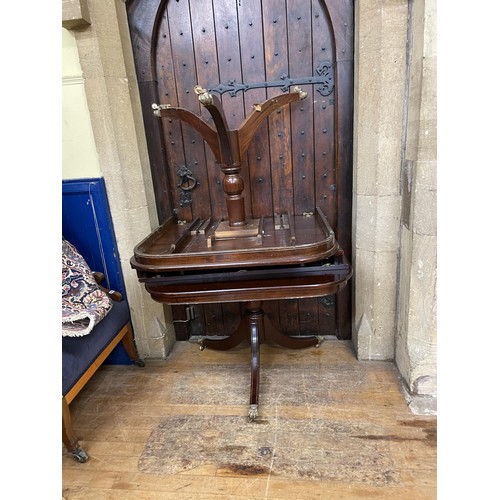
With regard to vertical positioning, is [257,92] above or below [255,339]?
above

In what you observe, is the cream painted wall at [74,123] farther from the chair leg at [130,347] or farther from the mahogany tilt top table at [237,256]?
the chair leg at [130,347]

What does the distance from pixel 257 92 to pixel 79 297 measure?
5.08 ft

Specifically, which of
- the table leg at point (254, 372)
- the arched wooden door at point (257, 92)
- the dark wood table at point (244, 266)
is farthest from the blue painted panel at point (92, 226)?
the table leg at point (254, 372)

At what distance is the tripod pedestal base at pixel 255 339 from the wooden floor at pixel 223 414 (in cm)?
7

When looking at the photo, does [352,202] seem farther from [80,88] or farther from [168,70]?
Answer: [80,88]

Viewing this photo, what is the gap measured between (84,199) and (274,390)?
5.16ft

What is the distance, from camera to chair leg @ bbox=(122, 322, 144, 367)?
239 cm

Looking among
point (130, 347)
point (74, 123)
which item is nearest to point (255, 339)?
point (130, 347)

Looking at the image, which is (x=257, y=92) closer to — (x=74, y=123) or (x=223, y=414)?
(x=74, y=123)

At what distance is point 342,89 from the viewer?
2096 mm

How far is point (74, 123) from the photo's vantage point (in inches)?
84.6

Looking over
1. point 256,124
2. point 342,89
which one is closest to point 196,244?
point 256,124

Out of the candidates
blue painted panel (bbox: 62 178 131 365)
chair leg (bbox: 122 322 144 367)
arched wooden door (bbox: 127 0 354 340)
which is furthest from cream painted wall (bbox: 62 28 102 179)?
chair leg (bbox: 122 322 144 367)

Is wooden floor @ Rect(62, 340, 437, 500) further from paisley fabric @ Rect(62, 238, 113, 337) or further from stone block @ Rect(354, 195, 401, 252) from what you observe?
stone block @ Rect(354, 195, 401, 252)
